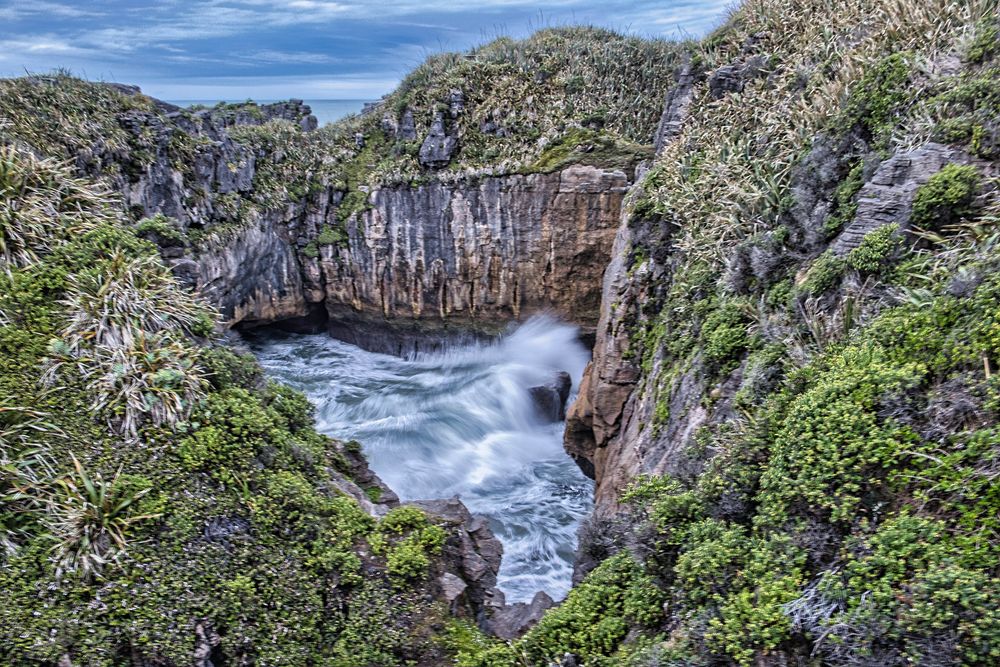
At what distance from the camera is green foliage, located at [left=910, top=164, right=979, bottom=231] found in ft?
14.9

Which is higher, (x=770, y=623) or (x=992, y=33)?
(x=992, y=33)

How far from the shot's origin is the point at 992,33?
17.9 ft

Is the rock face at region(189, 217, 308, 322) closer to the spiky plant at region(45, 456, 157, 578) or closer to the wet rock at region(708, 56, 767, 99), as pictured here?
the spiky plant at region(45, 456, 157, 578)

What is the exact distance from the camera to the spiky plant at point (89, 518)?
508 cm

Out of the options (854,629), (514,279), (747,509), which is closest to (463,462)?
(514,279)

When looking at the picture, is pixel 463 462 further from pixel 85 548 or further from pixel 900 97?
pixel 900 97

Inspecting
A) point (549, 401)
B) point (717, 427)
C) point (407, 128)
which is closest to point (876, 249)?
point (717, 427)

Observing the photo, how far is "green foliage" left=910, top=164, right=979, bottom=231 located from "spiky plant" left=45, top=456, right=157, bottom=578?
7950 millimetres

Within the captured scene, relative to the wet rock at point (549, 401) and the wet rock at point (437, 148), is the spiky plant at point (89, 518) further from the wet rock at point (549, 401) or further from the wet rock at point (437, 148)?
the wet rock at point (437, 148)

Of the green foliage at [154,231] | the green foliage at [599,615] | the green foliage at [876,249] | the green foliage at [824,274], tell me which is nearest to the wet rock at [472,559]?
the green foliage at [599,615]

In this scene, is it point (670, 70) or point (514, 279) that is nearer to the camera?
point (514, 279)

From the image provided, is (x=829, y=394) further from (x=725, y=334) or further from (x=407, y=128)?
(x=407, y=128)

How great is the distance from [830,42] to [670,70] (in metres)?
13.6

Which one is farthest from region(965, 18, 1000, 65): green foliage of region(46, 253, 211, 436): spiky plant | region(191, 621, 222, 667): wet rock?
region(191, 621, 222, 667): wet rock
